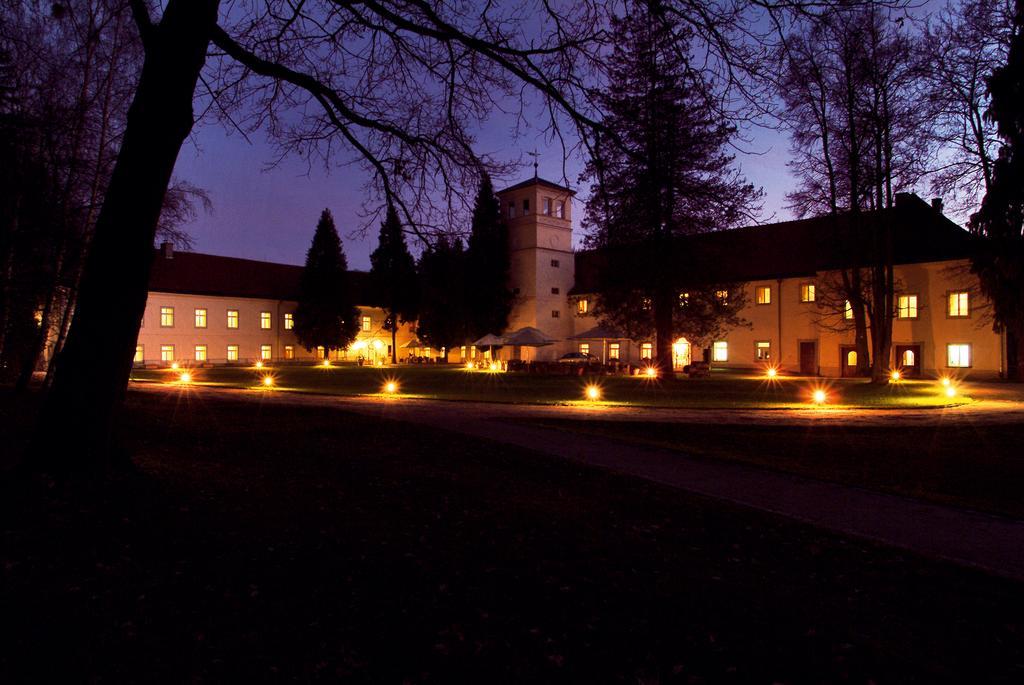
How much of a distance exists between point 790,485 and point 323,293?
184ft

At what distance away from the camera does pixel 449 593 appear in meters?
4.41

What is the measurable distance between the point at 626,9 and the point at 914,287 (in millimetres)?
36515

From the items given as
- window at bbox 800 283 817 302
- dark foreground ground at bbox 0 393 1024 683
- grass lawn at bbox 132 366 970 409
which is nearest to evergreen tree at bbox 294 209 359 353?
grass lawn at bbox 132 366 970 409

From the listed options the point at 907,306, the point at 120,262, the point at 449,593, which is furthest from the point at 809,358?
the point at 120,262

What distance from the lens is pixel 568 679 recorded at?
11.1ft

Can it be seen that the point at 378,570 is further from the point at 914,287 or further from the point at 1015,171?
the point at 914,287

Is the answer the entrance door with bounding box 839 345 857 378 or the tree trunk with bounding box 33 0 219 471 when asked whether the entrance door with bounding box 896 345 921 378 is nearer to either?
the entrance door with bounding box 839 345 857 378

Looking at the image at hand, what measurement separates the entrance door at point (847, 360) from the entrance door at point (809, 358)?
4.90ft

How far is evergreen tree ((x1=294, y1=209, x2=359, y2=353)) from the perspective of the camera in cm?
6025

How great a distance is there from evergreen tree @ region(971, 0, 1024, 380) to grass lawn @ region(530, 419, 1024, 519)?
10.8 meters

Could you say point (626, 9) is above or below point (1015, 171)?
below

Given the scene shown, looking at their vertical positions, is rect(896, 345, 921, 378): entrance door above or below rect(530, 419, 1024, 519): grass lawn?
above

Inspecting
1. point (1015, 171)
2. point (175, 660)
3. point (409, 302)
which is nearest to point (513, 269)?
point (409, 302)

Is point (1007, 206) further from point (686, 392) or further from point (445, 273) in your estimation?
point (445, 273)
